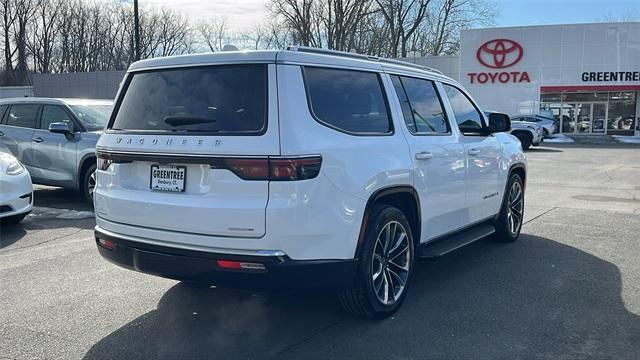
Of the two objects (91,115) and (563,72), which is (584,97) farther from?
(91,115)

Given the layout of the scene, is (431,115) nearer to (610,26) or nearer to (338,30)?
(610,26)

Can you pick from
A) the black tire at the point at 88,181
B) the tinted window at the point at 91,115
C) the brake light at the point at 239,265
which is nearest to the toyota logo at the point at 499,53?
the tinted window at the point at 91,115

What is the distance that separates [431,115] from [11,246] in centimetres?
495

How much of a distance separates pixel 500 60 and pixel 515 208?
33163 millimetres

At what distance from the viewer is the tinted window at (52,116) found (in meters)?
9.38

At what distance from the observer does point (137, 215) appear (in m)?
3.95

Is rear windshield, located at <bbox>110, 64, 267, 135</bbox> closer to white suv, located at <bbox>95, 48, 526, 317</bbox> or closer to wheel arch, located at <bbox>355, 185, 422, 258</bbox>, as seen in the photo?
white suv, located at <bbox>95, 48, 526, 317</bbox>

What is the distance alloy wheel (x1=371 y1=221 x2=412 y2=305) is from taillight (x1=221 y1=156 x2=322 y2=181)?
906 millimetres

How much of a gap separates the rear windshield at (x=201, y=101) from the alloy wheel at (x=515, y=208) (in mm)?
4076

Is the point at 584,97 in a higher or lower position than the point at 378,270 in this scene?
higher

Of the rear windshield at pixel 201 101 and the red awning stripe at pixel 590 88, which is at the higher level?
the red awning stripe at pixel 590 88

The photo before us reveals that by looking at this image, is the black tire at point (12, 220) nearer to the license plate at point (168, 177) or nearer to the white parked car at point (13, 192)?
the white parked car at point (13, 192)

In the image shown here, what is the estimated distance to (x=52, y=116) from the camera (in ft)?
31.3

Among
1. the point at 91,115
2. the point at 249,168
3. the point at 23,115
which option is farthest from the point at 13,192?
the point at 249,168
